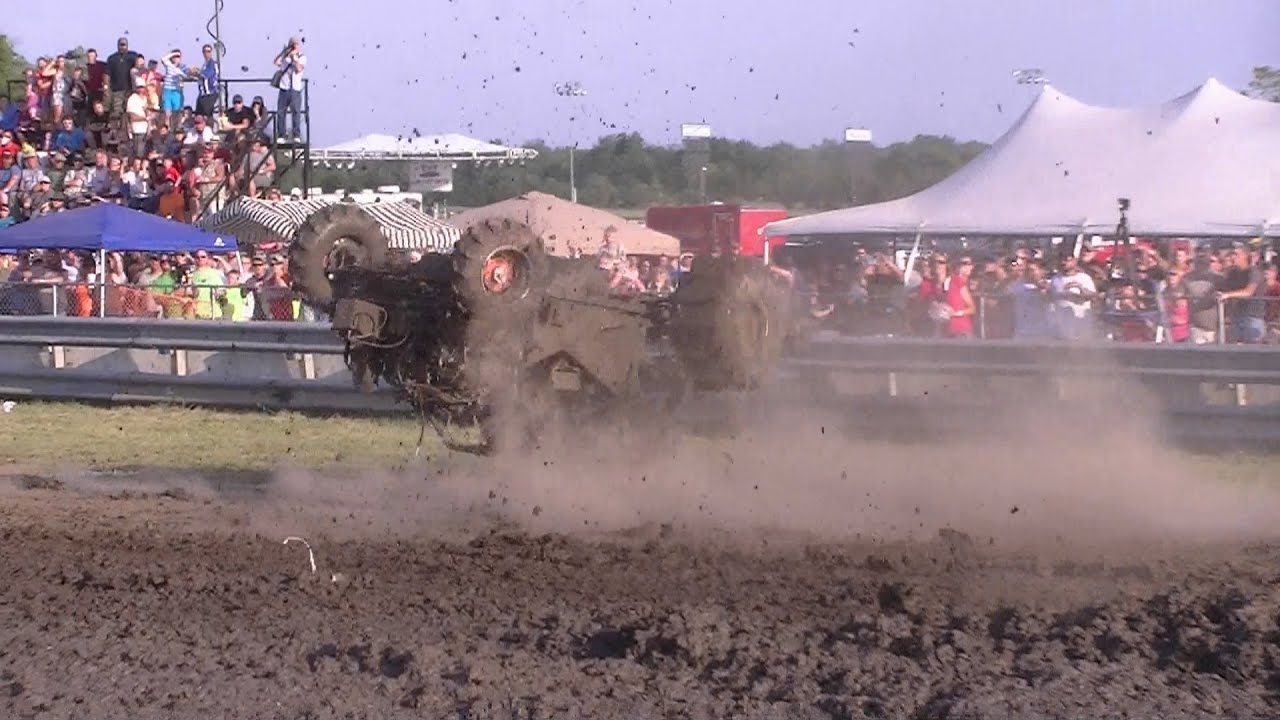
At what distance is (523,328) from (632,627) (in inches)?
120

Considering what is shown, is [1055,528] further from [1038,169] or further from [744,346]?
[1038,169]

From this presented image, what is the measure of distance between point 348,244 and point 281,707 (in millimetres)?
4648

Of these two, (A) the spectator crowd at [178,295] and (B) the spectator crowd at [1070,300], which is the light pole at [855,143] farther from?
(A) the spectator crowd at [178,295]

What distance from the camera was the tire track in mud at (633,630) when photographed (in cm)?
608

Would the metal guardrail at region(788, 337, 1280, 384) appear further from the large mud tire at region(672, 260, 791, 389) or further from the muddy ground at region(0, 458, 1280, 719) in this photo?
the muddy ground at region(0, 458, 1280, 719)

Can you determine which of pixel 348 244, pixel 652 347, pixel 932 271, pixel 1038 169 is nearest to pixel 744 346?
pixel 652 347

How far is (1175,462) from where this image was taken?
11.8 m

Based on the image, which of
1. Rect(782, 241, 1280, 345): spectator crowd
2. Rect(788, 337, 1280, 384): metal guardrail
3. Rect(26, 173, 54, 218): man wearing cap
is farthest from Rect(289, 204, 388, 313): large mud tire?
Rect(26, 173, 54, 218): man wearing cap

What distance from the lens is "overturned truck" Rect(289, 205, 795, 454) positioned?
963 centimetres

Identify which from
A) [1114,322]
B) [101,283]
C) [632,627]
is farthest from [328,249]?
[101,283]

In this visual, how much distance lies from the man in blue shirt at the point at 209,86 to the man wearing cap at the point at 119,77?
6.34 ft

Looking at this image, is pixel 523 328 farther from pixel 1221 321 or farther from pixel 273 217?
pixel 273 217

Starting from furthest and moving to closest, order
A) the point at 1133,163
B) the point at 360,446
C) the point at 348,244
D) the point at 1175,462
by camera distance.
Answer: the point at 1133,163 < the point at 360,446 < the point at 1175,462 < the point at 348,244

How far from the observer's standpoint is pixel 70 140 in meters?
26.7
